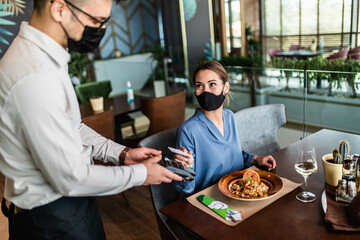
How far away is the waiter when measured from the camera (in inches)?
34.2

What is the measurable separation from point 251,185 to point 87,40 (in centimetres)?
83

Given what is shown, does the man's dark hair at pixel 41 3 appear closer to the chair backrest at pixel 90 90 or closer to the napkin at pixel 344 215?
the napkin at pixel 344 215

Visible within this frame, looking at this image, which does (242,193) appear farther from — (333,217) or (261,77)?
(261,77)

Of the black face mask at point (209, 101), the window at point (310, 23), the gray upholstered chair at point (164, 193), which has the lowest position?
the gray upholstered chair at point (164, 193)

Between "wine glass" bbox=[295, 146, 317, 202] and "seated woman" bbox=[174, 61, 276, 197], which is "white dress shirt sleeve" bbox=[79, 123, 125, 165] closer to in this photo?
"seated woman" bbox=[174, 61, 276, 197]

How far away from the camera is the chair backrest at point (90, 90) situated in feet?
12.8

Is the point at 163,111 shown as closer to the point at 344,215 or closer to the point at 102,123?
the point at 102,123

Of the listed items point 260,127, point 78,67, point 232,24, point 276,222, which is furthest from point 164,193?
point 78,67

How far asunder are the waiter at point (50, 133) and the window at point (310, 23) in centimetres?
376

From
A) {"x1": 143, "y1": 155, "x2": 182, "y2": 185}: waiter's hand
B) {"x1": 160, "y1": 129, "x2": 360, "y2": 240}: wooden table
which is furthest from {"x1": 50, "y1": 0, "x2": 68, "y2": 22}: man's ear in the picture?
{"x1": 160, "y1": 129, "x2": 360, "y2": 240}: wooden table

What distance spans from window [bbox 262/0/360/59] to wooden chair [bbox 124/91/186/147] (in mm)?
2371

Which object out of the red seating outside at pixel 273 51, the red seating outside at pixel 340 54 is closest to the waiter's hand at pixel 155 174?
the red seating outside at pixel 340 54

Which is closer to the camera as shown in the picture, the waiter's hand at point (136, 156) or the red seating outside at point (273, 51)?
the waiter's hand at point (136, 156)

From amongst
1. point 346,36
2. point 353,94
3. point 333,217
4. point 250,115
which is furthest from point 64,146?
point 346,36
